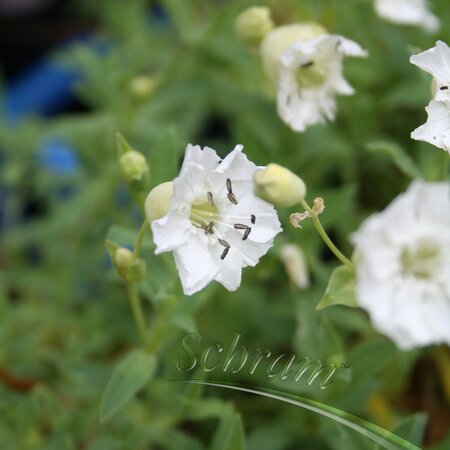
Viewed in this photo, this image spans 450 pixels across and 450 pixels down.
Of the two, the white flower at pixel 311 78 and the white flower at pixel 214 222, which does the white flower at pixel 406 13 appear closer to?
the white flower at pixel 311 78

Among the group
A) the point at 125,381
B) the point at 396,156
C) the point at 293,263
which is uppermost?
the point at 396,156

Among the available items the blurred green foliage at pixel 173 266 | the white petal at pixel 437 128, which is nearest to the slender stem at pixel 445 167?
the blurred green foliage at pixel 173 266

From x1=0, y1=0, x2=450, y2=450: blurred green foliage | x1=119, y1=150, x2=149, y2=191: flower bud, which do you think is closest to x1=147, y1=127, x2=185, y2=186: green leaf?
x1=0, y1=0, x2=450, y2=450: blurred green foliage

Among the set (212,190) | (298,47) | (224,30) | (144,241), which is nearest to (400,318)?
(212,190)

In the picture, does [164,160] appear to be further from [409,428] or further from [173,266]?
[409,428]

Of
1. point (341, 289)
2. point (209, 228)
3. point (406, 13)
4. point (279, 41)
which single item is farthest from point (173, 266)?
point (406, 13)

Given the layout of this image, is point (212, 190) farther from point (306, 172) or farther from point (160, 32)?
point (160, 32)

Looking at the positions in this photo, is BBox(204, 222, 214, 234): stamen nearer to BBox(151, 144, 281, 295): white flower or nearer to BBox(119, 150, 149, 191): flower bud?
BBox(151, 144, 281, 295): white flower
